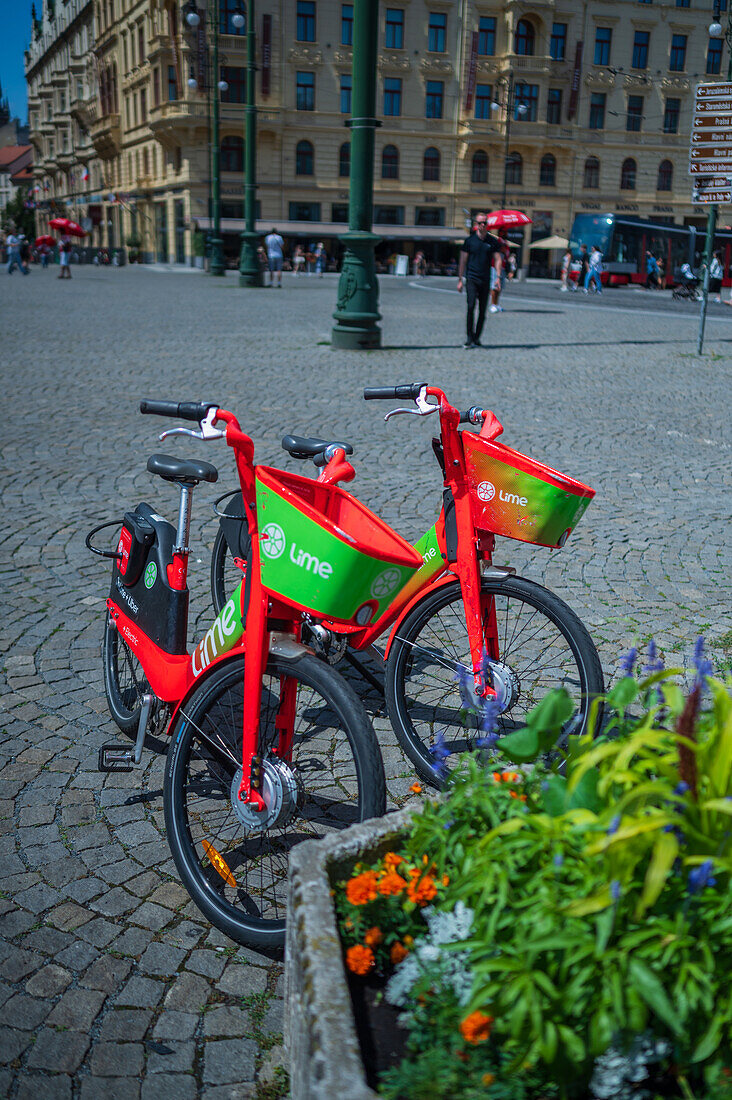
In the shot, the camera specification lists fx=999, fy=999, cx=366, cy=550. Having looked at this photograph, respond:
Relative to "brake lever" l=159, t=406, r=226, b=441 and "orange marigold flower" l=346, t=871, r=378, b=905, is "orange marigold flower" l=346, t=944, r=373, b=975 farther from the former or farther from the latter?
"brake lever" l=159, t=406, r=226, b=441

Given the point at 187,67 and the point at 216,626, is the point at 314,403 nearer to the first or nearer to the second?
the point at 216,626

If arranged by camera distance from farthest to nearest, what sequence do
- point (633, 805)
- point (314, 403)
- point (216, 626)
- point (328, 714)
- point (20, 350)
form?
1. point (20, 350)
2. point (314, 403)
3. point (328, 714)
4. point (216, 626)
5. point (633, 805)

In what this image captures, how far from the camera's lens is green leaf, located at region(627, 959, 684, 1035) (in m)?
1.33

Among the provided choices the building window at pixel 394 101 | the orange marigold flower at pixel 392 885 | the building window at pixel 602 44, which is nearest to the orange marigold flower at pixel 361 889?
the orange marigold flower at pixel 392 885

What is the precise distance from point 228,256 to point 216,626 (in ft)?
175

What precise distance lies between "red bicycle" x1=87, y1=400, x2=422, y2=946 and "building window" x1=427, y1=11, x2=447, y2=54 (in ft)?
198

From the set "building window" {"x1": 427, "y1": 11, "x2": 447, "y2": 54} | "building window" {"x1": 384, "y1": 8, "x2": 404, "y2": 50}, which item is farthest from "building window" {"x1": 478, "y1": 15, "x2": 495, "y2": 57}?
"building window" {"x1": 384, "y1": 8, "x2": 404, "y2": 50}

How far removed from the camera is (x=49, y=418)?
888 centimetres

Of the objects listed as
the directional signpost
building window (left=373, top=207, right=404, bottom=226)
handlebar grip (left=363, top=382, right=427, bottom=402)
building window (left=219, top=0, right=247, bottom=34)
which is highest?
building window (left=219, top=0, right=247, bottom=34)

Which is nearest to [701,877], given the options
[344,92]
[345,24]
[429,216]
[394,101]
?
[429,216]

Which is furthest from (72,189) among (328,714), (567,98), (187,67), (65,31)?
(328,714)

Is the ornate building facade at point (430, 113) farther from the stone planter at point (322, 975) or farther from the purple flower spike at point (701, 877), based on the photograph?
the purple flower spike at point (701, 877)

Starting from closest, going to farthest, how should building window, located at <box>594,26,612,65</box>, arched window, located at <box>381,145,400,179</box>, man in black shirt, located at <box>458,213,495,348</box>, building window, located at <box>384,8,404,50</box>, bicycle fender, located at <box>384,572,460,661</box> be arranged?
1. bicycle fender, located at <box>384,572,460,661</box>
2. man in black shirt, located at <box>458,213,495,348</box>
3. building window, located at <box>384,8,404,50</box>
4. arched window, located at <box>381,145,400,179</box>
5. building window, located at <box>594,26,612,65</box>

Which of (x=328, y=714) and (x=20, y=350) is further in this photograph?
(x=20, y=350)
